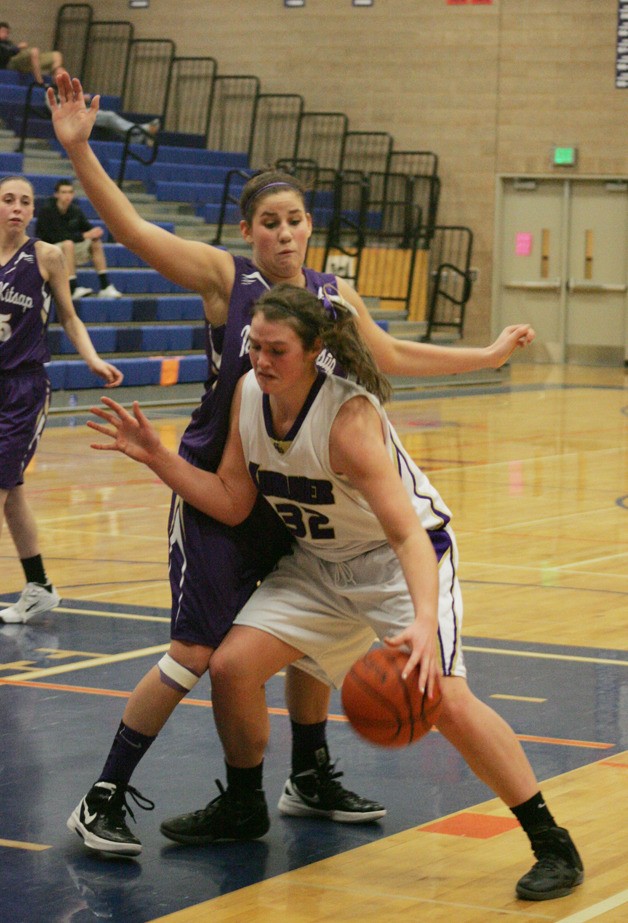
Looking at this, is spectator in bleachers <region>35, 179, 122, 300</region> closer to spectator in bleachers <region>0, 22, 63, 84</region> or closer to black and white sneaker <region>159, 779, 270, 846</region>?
spectator in bleachers <region>0, 22, 63, 84</region>

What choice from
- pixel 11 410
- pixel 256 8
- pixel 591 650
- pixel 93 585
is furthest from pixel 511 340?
pixel 256 8

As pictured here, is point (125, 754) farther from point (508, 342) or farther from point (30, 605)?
point (30, 605)

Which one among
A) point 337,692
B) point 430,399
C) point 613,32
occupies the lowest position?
point 337,692

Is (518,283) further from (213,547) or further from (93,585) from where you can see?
(213,547)

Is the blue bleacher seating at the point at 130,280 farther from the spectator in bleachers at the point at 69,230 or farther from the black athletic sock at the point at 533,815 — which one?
the black athletic sock at the point at 533,815

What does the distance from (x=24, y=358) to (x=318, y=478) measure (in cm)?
284

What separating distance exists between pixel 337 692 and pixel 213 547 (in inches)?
62.3

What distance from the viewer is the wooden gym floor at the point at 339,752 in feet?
10.6

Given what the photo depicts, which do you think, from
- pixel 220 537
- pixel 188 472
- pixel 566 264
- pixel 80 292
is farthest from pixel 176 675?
pixel 566 264

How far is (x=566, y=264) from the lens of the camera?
2011cm

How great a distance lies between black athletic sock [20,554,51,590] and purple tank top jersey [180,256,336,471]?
8.14 feet

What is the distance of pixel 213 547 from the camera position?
3.58m

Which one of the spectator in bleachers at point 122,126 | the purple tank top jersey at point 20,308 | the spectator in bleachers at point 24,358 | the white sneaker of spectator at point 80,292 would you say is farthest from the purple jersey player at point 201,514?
the spectator in bleachers at point 122,126

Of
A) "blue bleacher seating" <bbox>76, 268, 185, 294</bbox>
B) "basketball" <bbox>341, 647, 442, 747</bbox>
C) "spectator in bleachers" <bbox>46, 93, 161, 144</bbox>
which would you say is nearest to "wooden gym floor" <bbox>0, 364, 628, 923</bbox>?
"basketball" <bbox>341, 647, 442, 747</bbox>
